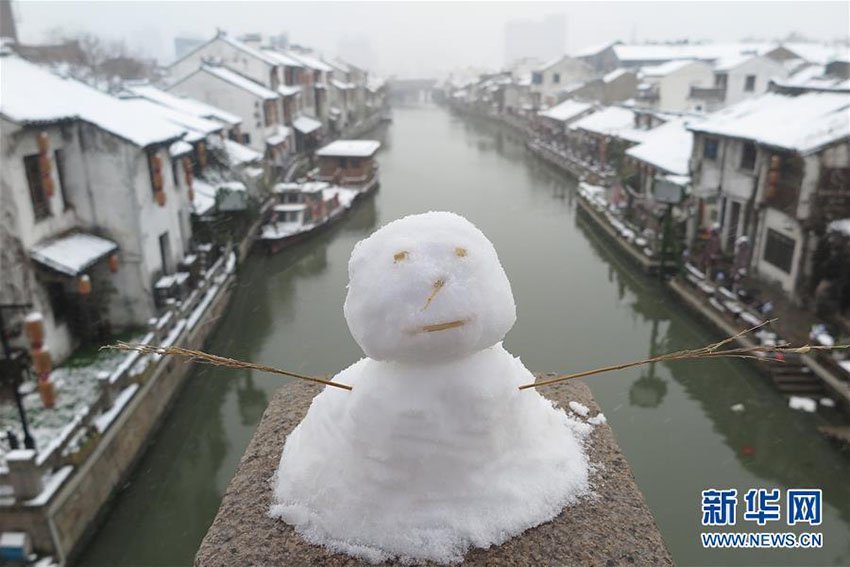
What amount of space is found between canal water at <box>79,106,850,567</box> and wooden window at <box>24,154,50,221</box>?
4.43 meters

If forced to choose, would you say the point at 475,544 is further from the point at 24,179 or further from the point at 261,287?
the point at 261,287

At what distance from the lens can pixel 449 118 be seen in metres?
80.0

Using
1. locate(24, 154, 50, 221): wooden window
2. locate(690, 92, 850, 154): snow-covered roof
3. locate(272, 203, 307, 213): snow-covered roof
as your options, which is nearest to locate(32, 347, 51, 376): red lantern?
locate(24, 154, 50, 221): wooden window

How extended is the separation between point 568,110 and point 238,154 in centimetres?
2578

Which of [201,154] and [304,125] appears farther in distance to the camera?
[304,125]

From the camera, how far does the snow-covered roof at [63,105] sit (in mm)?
11299

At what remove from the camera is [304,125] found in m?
39.2

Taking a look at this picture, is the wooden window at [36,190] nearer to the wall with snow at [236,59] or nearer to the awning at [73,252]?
the awning at [73,252]

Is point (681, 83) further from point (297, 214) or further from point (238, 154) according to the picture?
point (238, 154)

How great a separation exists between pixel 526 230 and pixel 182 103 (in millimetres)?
14765

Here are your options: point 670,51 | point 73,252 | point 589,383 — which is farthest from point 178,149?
point 670,51

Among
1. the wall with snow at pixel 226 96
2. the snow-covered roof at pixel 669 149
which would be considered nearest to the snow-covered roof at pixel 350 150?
the wall with snow at pixel 226 96

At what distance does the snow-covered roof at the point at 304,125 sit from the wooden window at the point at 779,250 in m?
28.6

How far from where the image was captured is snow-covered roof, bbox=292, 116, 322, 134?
38.0 metres
